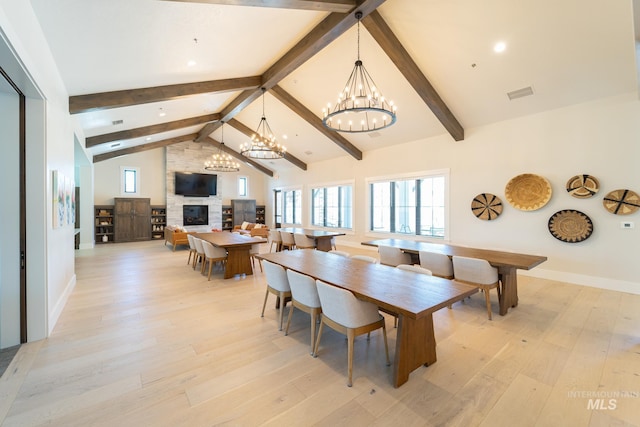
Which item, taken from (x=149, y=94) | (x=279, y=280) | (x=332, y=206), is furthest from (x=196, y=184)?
(x=279, y=280)

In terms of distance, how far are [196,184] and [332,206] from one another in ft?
19.7

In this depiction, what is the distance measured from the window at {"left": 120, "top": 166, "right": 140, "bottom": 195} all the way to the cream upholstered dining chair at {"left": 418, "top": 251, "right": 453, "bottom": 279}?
37.3 ft

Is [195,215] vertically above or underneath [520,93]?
underneath

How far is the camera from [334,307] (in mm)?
2268

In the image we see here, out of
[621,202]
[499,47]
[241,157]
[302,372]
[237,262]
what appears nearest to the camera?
[302,372]

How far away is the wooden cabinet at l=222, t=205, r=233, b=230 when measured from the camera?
12.6 meters

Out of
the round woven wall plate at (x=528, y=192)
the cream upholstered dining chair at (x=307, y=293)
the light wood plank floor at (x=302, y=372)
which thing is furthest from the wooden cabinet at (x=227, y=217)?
the round woven wall plate at (x=528, y=192)

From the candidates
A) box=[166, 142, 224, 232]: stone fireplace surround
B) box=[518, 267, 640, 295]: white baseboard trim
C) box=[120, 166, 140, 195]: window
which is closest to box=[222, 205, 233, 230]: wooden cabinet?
box=[166, 142, 224, 232]: stone fireplace surround

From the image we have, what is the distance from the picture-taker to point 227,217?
41.6 feet

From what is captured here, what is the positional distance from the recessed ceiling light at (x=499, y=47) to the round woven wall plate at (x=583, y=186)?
2635mm

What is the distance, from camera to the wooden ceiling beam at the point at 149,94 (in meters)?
4.36

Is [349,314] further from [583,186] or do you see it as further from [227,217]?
[227,217]

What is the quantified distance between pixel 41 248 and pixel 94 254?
20.0ft

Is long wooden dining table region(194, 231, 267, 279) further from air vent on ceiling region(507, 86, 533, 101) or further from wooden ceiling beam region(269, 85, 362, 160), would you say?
air vent on ceiling region(507, 86, 533, 101)
